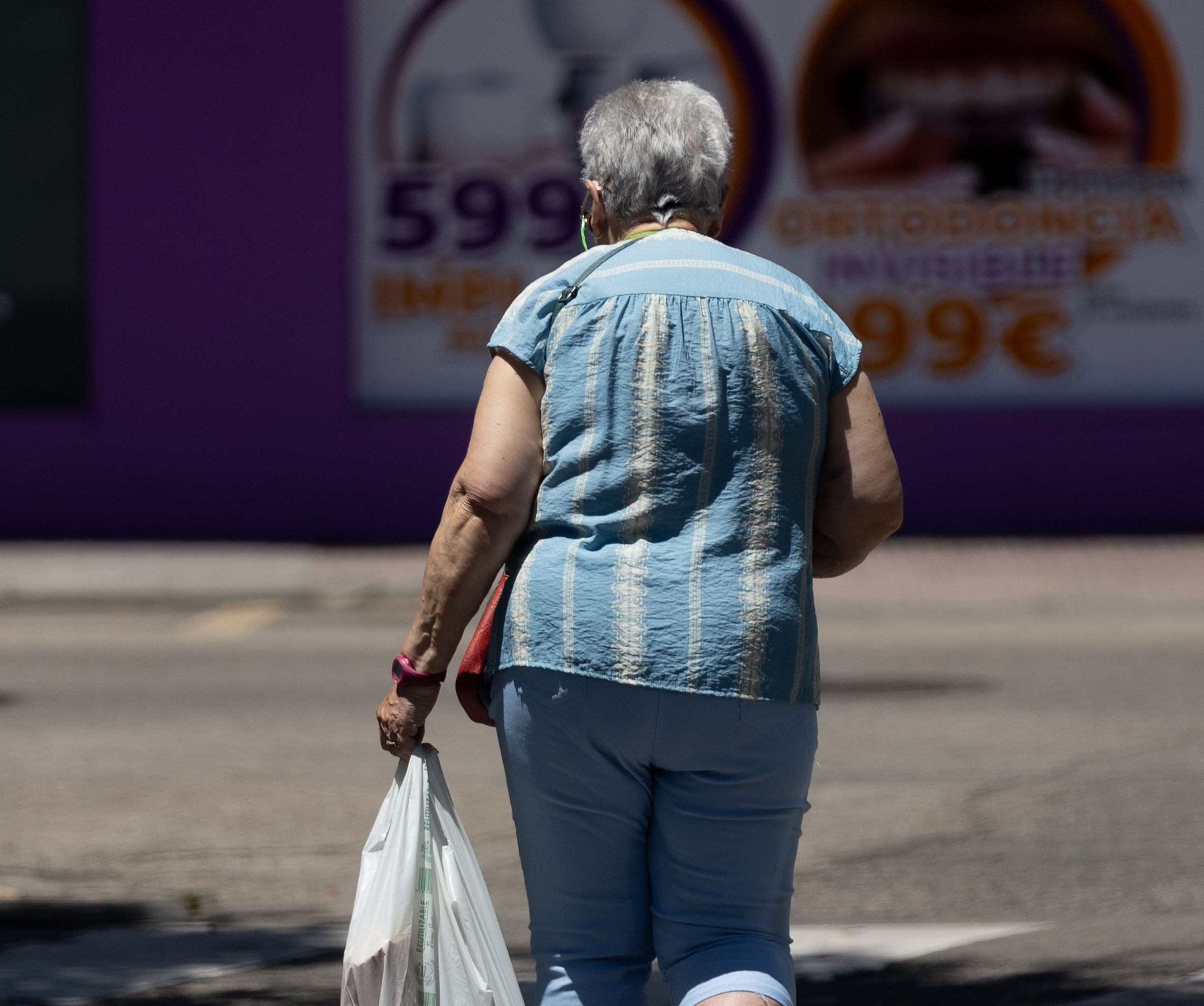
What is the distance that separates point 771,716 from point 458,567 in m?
0.50

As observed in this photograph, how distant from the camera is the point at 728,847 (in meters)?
2.89

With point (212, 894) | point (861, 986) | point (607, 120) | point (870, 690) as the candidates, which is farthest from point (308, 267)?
point (607, 120)

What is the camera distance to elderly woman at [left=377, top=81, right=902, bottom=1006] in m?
2.80

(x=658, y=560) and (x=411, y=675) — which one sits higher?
(x=658, y=560)

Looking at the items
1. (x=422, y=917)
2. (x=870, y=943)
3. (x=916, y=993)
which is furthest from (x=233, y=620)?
(x=422, y=917)

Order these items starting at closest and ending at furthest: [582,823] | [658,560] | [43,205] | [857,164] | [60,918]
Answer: [658,560] < [582,823] < [60,918] < [43,205] < [857,164]

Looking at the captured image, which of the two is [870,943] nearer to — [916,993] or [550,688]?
[916,993]

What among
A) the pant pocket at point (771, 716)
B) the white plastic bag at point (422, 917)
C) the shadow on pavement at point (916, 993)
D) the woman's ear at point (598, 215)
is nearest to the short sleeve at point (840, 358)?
the woman's ear at point (598, 215)

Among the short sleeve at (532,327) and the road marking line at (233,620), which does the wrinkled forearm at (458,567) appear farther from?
the road marking line at (233,620)

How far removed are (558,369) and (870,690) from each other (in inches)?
247

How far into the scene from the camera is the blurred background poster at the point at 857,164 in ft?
47.7

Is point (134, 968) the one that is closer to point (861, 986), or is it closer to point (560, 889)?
point (861, 986)

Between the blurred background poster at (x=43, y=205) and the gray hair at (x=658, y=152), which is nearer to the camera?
the gray hair at (x=658, y=152)

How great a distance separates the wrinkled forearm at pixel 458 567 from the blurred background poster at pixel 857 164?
11.6 metres
